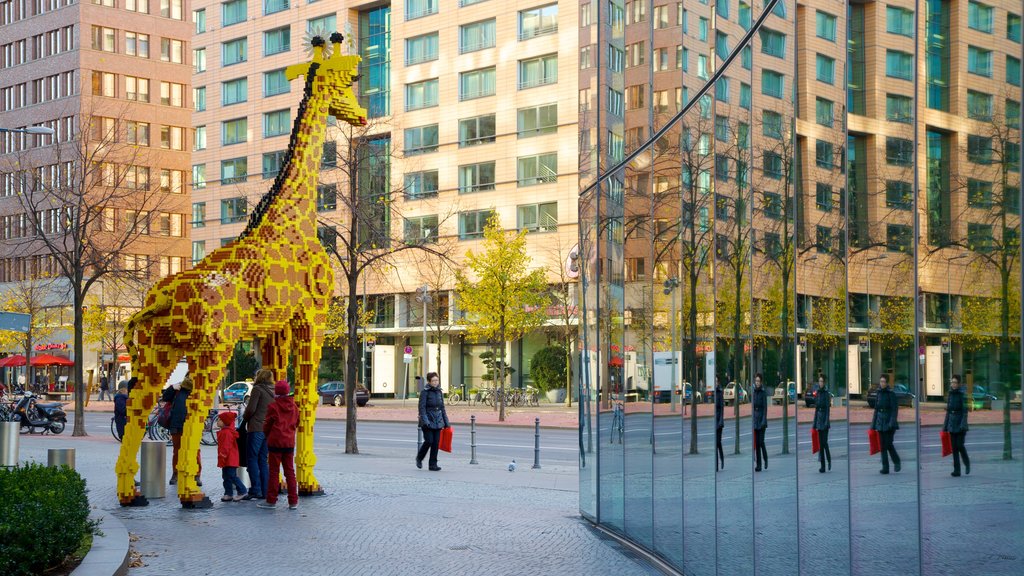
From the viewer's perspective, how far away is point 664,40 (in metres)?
10.3

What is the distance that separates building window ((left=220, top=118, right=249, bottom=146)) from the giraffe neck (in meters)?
58.9

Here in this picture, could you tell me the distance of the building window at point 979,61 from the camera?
468cm

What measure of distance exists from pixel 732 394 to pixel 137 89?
8140 cm

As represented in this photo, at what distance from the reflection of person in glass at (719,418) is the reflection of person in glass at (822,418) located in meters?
1.86

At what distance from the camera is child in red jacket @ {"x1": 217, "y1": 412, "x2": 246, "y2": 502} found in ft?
51.2

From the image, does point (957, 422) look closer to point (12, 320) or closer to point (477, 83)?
point (12, 320)

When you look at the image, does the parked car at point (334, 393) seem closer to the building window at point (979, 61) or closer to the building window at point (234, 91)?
the building window at point (234, 91)

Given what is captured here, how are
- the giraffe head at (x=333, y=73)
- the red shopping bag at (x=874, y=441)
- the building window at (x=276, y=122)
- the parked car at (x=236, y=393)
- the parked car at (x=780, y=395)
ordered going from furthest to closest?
the building window at (x=276, y=122) → the parked car at (x=236, y=393) → the giraffe head at (x=333, y=73) → the parked car at (x=780, y=395) → the red shopping bag at (x=874, y=441)

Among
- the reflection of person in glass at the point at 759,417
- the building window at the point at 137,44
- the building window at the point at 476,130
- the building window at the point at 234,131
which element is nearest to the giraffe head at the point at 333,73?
the reflection of person in glass at the point at 759,417

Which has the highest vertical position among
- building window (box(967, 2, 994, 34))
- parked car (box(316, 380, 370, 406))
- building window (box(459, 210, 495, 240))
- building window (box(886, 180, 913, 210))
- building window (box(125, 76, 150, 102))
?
building window (box(125, 76, 150, 102))

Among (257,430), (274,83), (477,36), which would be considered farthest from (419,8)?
(257,430)

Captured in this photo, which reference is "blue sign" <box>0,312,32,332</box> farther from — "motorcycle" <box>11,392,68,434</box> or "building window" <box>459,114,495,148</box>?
"building window" <box>459,114,495,148</box>

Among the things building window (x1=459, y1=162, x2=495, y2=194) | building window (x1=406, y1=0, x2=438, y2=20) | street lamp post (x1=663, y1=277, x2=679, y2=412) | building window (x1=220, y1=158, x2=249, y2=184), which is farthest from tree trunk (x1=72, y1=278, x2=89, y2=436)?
building window (x1=220, y1=158, x2=249, y2=184)

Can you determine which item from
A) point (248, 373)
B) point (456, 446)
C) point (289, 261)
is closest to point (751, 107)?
point (289, 261)
